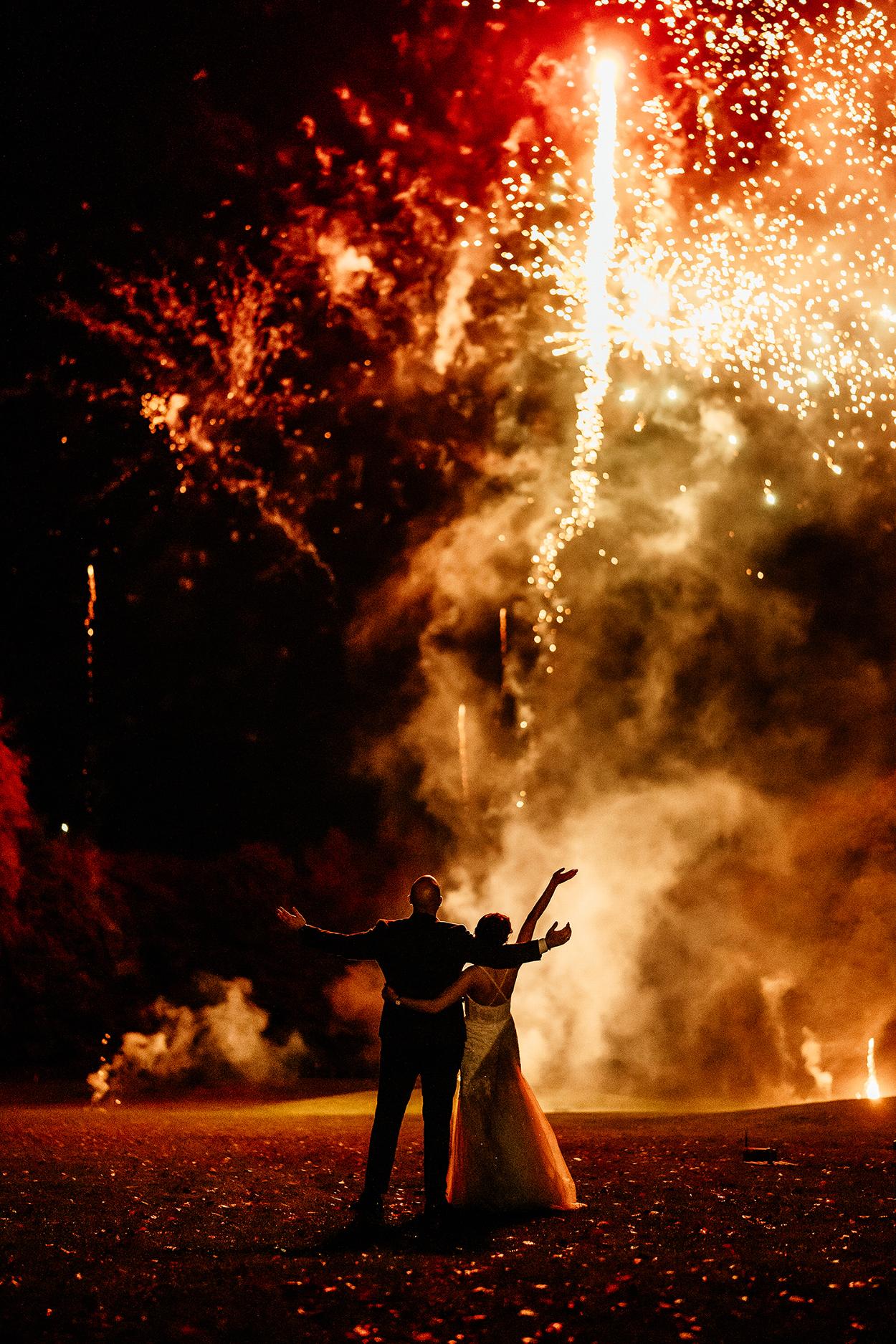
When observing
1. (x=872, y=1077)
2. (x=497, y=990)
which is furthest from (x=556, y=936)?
(x=872, y=1077)

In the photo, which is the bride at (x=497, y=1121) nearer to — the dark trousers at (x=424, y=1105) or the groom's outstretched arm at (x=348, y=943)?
the dark trousers at (x=424, y=1105)

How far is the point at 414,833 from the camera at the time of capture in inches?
1069

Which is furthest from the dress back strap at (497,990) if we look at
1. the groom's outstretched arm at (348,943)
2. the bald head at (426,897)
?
the groom's outstretched arm at (348,943)

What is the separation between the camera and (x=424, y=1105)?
5.92m

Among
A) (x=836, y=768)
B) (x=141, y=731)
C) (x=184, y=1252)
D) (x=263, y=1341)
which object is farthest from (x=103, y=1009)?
(x=263, y=1341)

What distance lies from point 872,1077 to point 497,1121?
42.5 ft

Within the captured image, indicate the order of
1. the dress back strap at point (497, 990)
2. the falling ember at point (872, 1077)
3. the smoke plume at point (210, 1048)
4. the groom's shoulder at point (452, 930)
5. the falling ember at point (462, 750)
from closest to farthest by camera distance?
the groom's shoulder at point (452, 930) < the dress back strap at point (497, 990) < the falling ember at point (872, 1077) < the smoke plume at point (210, 1048) < the falling ember at point (462, 750)

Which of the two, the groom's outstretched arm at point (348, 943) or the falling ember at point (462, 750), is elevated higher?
the falling ember at point (462, 750)

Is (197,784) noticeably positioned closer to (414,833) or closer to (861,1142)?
(414,833)

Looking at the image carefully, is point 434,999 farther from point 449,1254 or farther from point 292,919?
point 449,1254

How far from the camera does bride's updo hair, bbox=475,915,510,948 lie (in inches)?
239

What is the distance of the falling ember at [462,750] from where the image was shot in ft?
90.6

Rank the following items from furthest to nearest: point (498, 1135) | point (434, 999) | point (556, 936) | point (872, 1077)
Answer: point (872, 1077)
point (498, 1135)
point (556, 936)
point (434, 999)

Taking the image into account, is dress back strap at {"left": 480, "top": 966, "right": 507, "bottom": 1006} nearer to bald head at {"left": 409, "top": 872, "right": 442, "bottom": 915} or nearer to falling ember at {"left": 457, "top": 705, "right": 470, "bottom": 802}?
bald head at {"left": 409, "top": 872, "right": 442, "bottom": 915}
